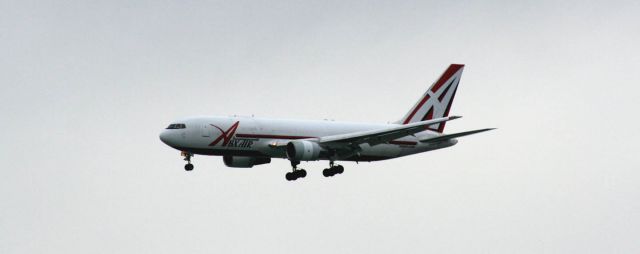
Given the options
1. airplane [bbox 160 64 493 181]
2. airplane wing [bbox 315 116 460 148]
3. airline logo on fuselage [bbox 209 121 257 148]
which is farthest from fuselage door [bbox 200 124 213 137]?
airplane wing [bbox 315 116 460 148]

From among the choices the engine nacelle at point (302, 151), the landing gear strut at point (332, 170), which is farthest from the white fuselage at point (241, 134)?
the engine nacelle at point (302, 151)

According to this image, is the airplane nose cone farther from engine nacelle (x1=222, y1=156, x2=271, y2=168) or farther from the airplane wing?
the airplane wing

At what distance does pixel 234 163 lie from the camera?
9594 centimetres

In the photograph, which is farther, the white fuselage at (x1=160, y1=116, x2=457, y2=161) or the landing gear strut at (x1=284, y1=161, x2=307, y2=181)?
the landing gear strut at (x1=284, y1=161, x2=307, y2=181)

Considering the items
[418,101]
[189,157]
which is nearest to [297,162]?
[189,157]

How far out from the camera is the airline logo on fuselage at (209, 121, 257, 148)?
8988 centimetres

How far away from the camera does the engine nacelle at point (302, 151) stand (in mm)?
89625

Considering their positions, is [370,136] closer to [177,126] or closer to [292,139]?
[292,139]

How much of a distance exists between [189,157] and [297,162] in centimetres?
833

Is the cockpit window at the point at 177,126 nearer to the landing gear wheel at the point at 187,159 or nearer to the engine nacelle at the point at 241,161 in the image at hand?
the landing gear wheel at the point at 187,159

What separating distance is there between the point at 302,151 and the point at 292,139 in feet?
11.9

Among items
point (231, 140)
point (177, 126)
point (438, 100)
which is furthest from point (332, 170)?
point (438, 100)

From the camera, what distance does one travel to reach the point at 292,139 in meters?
93.2

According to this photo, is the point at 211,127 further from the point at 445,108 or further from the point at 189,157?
the point at 445,108
